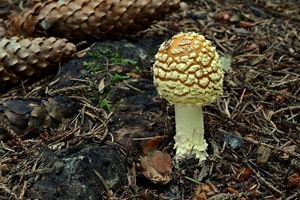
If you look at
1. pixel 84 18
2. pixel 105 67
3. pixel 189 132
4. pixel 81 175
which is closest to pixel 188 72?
pixel 189 132

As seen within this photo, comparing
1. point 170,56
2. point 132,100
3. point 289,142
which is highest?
point 170,56

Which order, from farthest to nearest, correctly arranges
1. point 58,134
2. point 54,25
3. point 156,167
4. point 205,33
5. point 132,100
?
point 205,33 < point 54,25 < point 132,100 < point 58,134 < point 156,167

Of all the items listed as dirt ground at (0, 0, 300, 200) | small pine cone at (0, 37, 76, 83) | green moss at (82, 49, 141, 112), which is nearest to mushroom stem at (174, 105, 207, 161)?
dirt ground at (0, 0, 300, 200)

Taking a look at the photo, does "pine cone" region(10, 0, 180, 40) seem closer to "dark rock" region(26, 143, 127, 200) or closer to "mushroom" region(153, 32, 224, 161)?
"mushroom" region(153, 32, 224, 161)

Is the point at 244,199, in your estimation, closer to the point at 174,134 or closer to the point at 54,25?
the point at 174,134

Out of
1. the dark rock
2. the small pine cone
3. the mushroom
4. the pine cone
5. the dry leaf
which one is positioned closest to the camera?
the dark rock

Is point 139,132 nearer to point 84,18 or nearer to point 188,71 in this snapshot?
point 188,71

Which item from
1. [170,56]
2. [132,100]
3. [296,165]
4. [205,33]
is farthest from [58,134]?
[205,33]
